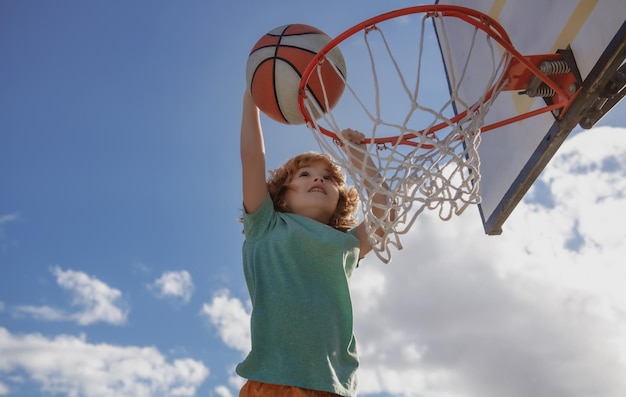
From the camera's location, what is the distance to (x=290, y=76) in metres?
3.16

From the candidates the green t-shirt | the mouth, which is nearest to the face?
the mouth

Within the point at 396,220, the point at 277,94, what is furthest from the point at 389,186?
the point at 277,94

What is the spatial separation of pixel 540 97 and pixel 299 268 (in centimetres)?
162

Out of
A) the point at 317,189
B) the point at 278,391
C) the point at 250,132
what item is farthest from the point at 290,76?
the point at 278,391

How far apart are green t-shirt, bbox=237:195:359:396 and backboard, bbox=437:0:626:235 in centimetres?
107

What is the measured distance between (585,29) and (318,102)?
131 cm

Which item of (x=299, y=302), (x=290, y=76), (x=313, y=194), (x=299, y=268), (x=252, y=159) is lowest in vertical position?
(x=299, y=302)

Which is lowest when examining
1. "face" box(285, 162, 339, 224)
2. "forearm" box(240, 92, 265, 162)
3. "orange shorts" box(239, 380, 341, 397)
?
"orange shorts" box(239, 380, 341, 397)

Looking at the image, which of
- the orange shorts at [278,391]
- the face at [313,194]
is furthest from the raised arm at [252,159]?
the orange shorts at [278,391]

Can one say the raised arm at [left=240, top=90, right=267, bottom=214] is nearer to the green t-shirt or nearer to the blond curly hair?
the green t-shirt

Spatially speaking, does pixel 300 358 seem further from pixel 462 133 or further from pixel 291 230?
pixel 462 133

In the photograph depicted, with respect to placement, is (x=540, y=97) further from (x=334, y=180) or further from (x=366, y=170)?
(x=334, y=180)

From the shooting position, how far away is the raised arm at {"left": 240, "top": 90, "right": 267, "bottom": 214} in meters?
3.14

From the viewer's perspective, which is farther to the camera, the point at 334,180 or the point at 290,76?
the point at 334,180
